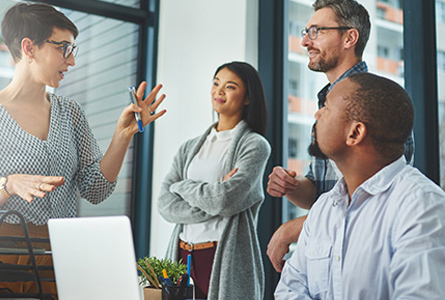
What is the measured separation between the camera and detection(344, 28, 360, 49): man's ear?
1964mm

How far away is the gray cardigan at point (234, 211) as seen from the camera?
2.39 metres

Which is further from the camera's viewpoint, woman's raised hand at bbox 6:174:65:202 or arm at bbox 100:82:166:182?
arm at bbox 100:82:166:182

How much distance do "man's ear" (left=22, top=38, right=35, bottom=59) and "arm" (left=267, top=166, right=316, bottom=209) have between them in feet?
3.20

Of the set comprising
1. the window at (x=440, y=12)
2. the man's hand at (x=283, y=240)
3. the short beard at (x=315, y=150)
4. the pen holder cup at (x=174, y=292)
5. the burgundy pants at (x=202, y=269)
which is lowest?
the burgundy pants at (x=202, y=269)

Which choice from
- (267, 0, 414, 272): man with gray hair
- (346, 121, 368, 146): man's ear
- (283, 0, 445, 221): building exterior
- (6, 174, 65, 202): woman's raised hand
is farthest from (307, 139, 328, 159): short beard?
(6, 174, 65, 202): woman's raised hand

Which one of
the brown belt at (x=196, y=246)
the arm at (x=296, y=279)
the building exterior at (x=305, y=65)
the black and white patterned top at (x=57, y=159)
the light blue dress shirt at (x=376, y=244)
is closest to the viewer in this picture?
the light blue dress shirt at (x=376, y=244)

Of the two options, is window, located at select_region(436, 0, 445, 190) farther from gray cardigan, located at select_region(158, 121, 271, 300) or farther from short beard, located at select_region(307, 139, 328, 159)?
gray cardigan, located at select_region(158, 121, 271, 300)

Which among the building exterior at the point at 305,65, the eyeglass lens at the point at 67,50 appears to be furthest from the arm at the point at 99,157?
the building exterior at the point at 305,65

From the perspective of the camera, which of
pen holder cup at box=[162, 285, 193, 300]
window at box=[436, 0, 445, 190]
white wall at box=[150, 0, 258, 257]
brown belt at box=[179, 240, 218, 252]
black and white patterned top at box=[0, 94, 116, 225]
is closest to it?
pen holder cup at box=[162, 285, 193, 300]

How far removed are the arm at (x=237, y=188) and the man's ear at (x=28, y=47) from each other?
39.6 inches

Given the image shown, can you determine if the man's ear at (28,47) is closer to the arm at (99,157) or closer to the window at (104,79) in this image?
the arm at (99,157)

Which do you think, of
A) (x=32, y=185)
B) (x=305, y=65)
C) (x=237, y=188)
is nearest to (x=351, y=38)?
(x=237, y=188)

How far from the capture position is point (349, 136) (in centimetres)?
137

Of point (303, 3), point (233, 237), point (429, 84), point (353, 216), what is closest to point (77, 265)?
point (353, 216)
